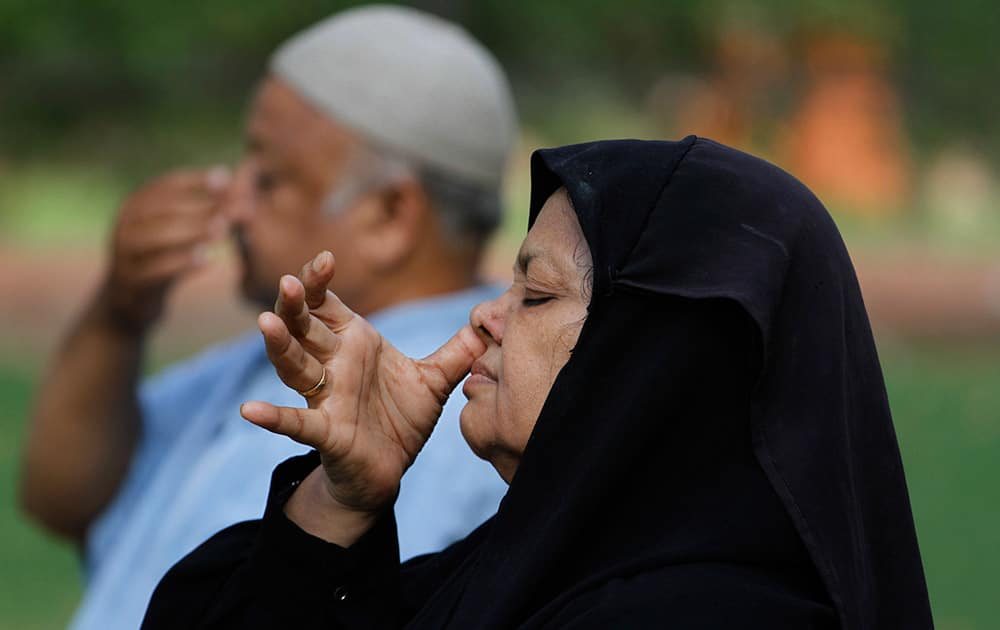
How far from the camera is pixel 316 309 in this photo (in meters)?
2.30

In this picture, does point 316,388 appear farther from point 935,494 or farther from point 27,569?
point 935,494

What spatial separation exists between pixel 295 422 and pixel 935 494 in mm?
7601

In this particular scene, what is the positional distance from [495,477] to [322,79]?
1.22 m

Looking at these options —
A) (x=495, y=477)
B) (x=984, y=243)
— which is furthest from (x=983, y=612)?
(x=984, y=243)

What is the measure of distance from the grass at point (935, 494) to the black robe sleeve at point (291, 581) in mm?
4387

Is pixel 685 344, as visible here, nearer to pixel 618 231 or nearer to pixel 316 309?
pixel 618 231

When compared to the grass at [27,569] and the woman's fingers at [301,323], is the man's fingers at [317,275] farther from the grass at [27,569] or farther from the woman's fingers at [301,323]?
the grass at [27,569]

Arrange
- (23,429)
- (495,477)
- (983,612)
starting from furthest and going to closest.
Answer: (23,429), (983,612), (495,477)

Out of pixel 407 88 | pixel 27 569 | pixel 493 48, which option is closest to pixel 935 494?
pixel 27 569

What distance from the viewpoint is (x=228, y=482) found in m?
3.24

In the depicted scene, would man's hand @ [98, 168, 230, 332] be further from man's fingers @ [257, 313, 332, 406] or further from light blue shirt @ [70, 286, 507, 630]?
man's fingers @ [257, 313, 332, 406]

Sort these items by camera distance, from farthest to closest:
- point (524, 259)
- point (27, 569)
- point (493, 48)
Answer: point (493, 48) < point (27, 569) < point (524, 259)

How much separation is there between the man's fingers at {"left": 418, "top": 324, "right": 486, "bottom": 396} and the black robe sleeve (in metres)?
0.23

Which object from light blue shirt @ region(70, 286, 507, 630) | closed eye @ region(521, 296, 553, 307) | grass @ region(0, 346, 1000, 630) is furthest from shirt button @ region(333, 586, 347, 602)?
grass @ region(0, 346, 1000, 630)
